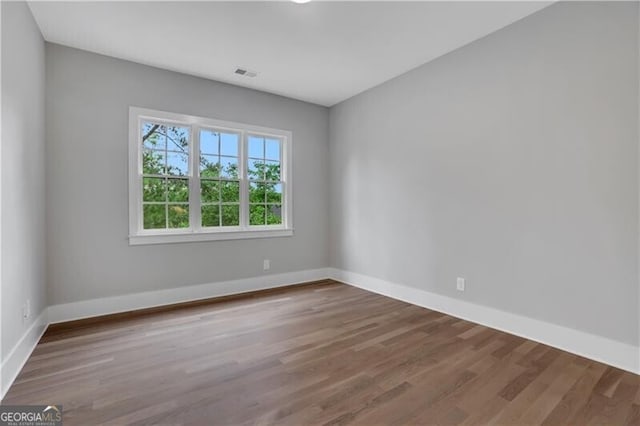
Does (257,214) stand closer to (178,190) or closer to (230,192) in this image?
(230,192)

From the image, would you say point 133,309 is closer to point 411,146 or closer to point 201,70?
point 201,70

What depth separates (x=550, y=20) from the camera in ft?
8.25

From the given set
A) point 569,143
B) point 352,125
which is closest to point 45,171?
point 352,125

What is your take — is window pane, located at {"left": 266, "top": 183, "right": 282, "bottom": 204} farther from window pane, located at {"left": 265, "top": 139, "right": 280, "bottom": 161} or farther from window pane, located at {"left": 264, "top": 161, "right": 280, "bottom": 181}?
window pane, located at {"left": 265, "top": 139, "right": 280, "bottom": 161}

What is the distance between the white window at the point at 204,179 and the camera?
351 centimetres

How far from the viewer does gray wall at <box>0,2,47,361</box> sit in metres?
1.99

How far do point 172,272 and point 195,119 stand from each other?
1864 millimetres

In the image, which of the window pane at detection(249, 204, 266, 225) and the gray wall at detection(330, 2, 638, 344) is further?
the window pane at detection(249, 204, 266, 225)

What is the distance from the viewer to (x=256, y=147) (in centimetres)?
435

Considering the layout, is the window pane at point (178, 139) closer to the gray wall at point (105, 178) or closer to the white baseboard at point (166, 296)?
the gray wall at point (105, 178)

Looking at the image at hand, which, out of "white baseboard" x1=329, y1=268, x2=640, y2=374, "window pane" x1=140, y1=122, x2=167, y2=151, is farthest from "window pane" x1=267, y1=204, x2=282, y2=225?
"white baseboard" x1=329, y1=268, x2=640, y2=374

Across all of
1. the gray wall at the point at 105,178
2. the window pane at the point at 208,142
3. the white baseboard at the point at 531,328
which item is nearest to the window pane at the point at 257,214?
Result: the gray wall at the point at 105,178

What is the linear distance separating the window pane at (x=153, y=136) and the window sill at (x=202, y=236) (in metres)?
1.03

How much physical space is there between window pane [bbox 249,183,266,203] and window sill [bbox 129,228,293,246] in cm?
43
